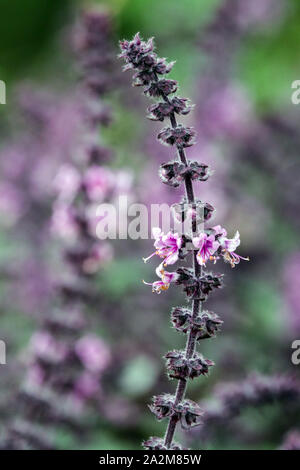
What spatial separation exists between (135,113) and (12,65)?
15.5ft

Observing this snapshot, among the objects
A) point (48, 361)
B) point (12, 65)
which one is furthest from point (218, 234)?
point (12, 65)

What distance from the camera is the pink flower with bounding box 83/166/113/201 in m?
3.32

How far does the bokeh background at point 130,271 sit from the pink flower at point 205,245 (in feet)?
3.11

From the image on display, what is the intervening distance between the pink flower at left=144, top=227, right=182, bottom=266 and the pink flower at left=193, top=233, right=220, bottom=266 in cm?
8

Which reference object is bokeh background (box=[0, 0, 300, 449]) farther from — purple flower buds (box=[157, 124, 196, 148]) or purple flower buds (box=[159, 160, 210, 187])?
purple flower buds (box=[157, 124, 196, 148])

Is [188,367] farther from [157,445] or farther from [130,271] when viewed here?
[130,271]

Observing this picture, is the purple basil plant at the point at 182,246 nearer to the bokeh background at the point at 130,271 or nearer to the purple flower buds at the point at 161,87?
the purple flower buds at the point at 161,87

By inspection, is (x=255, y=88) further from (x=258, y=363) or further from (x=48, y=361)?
(x=48, y=361)

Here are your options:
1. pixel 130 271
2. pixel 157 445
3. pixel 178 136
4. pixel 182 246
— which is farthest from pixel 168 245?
pixel 130 271

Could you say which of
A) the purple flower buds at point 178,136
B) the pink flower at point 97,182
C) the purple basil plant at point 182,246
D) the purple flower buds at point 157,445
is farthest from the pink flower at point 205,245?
the pink flower at point 97,182

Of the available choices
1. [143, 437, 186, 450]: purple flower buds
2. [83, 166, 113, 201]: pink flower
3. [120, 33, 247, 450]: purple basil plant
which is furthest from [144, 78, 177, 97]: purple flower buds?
[83, 166, 113, 201]: pink flower

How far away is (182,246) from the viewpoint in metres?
2.04

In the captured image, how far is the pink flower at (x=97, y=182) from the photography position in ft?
10.9

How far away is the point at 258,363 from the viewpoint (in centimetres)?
404
